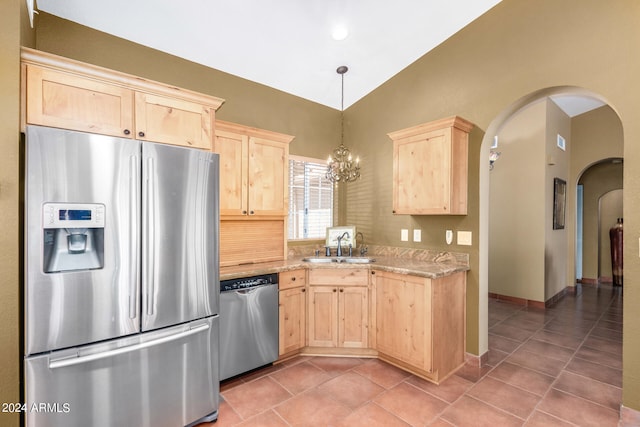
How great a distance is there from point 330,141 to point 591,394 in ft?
12.0

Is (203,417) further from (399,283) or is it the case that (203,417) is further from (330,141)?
(330,141)

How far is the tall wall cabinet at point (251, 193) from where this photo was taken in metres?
2.75

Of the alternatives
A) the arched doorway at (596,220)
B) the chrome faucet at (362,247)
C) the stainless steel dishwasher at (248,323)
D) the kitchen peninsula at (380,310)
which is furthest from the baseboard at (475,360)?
the arched doorway at (596,220)

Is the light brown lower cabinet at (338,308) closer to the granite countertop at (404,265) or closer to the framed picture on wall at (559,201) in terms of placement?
the granite countertop at (404,265)

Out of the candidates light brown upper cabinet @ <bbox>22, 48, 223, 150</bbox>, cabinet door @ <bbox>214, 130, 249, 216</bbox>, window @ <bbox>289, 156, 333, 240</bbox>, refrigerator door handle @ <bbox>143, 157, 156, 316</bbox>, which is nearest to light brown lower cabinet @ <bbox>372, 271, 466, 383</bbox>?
window @ <bbox>289, 156, 333, 240</bbox>

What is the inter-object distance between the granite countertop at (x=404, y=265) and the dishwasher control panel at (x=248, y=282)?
0.04 meters

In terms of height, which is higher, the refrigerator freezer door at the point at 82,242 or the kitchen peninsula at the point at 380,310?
the refrigerator freezer door at the point at 82,242

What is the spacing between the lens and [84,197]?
5.27 feet

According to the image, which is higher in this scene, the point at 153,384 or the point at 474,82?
the point at 474,82

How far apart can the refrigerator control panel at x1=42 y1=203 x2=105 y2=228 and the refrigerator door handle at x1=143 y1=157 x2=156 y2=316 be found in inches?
9.1

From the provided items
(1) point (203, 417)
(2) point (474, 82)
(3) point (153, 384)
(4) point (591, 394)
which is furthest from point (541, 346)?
(3) point (153, 384)

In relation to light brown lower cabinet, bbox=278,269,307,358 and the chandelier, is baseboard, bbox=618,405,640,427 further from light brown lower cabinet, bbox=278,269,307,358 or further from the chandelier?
the chandelier

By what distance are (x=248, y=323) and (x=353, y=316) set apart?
105cm

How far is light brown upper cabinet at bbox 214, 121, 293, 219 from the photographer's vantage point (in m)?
2.73
